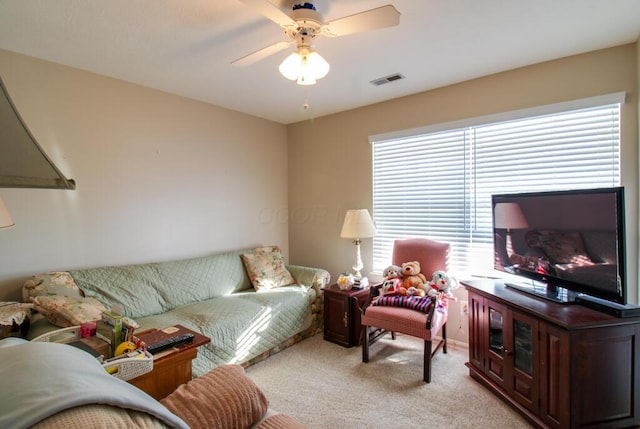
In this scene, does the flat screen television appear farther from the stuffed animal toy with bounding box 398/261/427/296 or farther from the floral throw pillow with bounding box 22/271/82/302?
the floral throw pillow with bounding box 22/271/82/302

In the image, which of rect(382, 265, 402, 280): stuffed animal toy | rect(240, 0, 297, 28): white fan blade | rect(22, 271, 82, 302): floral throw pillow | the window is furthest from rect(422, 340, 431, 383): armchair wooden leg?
rect(22, 271, 82, 302): floral throw pillow

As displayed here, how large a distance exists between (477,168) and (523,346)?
5.16 ft

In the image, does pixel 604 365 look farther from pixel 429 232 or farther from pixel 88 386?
pixel 88 386

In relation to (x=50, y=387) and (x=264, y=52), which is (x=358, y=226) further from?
(x=50, y=387)

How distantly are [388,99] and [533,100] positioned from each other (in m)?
1.35

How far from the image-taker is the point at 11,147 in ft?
2.56

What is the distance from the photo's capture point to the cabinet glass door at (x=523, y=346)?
200 cm

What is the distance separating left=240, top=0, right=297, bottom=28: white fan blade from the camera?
4.78 ft

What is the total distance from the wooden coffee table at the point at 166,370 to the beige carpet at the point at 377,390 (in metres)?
0.90

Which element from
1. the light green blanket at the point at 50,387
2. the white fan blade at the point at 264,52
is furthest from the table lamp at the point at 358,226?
the light green blanket at the point at 50,387

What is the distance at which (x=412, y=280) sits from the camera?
2.97 metres

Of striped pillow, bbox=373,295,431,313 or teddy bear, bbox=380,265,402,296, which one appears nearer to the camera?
striped pillow, bbox=373,295,431,313

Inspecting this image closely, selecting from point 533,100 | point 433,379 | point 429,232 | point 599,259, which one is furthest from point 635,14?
point 433,379

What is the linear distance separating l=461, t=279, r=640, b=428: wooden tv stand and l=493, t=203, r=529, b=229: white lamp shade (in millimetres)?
578
